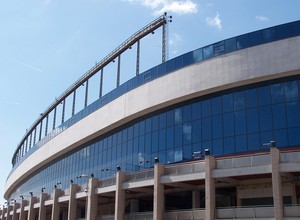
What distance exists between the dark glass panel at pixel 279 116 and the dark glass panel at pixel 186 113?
8.88m

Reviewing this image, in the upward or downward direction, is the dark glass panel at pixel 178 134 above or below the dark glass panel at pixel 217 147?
above

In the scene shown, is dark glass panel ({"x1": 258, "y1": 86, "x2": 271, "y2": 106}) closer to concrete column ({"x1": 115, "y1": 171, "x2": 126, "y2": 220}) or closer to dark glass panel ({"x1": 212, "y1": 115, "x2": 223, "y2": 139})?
dark glass panel ({"x1": 212, "y1": 115, "x2": 223, "y2": 139})

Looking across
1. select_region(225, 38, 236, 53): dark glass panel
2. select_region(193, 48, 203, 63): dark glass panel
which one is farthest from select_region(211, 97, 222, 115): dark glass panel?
select_region(225, 38, 236, 53): dark glass panel

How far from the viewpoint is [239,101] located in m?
42.4

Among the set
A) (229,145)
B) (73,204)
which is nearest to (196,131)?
(229,145)

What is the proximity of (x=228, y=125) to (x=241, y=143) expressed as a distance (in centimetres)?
229

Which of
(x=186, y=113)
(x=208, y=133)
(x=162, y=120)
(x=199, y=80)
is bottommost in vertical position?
(x=208, y=133)

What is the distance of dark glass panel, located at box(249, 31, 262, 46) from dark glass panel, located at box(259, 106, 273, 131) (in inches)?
234

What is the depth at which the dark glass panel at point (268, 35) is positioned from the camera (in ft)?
134

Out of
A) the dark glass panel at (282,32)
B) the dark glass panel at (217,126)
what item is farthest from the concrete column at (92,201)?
the dark glass panel at (282,32)

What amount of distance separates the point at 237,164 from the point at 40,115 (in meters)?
62.1

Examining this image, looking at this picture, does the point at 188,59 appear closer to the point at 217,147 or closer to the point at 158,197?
the point at 217,147

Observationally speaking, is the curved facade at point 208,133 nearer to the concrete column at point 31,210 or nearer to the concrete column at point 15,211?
the concrete column at point 31,210

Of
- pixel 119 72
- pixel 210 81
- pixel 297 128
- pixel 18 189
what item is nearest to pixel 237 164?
pixel 297 128
